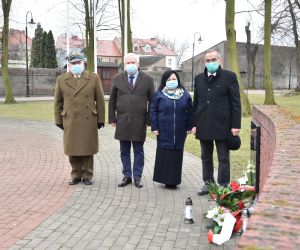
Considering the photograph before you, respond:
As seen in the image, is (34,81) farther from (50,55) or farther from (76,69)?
(76,69)

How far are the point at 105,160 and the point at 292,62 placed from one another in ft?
209

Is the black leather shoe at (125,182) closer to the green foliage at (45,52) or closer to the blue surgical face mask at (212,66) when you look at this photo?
the blue surgical face mask at (212,66)

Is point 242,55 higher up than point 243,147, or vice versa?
point 242,55

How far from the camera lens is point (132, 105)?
21.1ft

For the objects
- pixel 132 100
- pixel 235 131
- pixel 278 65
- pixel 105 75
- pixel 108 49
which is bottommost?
pixel 235 131

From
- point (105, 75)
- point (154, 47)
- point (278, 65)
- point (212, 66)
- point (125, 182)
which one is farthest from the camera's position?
point (154, 47)

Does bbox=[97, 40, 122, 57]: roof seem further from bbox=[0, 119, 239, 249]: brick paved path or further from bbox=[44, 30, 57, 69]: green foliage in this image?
bbox=[0, 119, 239, 249]: brick paved path

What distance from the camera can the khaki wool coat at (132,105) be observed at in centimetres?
642

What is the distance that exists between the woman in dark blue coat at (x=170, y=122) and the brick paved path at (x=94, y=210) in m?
0.33

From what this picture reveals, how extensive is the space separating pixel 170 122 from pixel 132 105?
648 millimetres

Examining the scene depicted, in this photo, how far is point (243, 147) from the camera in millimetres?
10656

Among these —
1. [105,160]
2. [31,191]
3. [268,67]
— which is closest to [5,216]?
[31,191]

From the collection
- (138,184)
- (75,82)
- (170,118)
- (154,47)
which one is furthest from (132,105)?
(154,47)

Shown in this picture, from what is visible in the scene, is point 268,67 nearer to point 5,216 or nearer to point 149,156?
point 149,156
